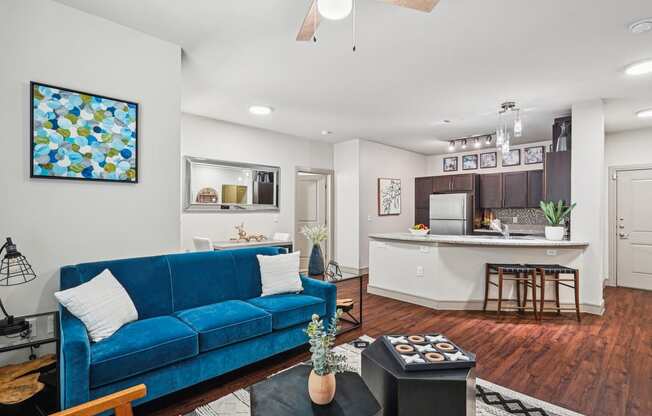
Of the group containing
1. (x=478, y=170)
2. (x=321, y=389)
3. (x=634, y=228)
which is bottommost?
(x=321, y=389)

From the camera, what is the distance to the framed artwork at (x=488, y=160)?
716 cm

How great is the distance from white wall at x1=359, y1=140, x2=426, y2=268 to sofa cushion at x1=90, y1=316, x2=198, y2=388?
4488 mm

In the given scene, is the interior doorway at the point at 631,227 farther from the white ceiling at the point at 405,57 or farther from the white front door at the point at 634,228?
the white ceiling at the point at 405,57

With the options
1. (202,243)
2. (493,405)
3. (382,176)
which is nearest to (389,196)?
(382,176)

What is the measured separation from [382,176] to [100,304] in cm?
566

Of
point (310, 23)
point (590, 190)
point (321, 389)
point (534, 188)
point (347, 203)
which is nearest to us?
point (321, 389)

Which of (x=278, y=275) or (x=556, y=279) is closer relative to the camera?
(x=278, y=275)

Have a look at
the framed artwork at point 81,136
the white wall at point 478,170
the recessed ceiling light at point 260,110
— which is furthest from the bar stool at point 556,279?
the framed artwork at point 81,136

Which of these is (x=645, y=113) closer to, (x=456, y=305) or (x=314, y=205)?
(x=456, y=305)

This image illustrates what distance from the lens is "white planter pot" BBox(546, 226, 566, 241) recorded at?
424 centimetres

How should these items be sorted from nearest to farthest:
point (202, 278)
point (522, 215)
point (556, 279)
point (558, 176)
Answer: point (202, 278) < point (556, 279) < point (558, 176) < point (522, 215)

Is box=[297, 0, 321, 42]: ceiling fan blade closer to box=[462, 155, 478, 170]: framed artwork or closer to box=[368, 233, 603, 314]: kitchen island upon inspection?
box=[368, 233, 603, 314]: kitchen island

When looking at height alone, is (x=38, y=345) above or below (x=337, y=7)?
below

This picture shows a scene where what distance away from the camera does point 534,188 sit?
20.5ft
